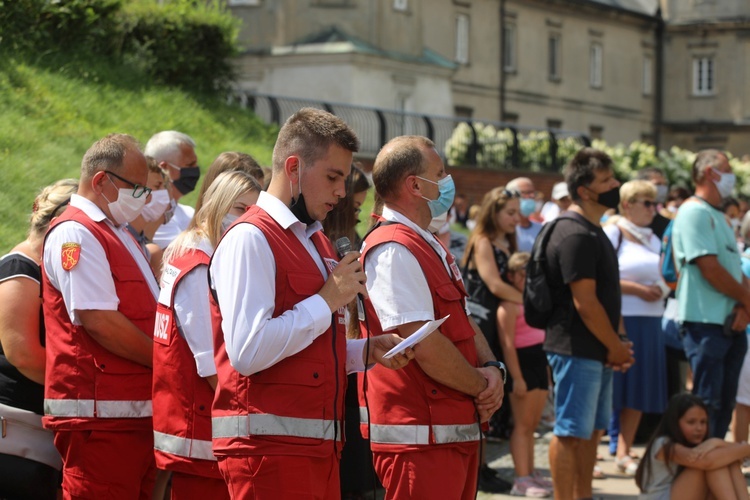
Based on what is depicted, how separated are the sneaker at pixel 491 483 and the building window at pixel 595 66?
47.2m

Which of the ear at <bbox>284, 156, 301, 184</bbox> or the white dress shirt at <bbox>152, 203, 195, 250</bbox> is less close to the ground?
the ear at <bbox>284, 156, 301, 184</bbox>

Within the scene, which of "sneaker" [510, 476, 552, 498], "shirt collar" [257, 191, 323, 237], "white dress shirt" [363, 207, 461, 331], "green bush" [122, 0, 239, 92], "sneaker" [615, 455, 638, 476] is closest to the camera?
"shirt collar" [257, 191, 323, 237]

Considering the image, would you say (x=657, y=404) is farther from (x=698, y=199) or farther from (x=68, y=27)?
(x=68, y=27)

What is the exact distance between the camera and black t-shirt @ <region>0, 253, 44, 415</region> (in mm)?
5965

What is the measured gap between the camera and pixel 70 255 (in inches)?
218

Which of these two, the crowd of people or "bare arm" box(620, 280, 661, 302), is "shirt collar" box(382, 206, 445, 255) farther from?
"bare arm" box(620, 280, 661, 302)

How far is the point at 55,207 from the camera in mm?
6238

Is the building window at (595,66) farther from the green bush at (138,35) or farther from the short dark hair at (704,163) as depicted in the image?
the short dark hair at (704,163)

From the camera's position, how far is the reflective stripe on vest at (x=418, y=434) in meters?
5.41

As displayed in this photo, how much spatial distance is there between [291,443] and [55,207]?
241 centimetres

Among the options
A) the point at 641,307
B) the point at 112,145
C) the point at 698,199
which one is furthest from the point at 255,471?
the point at 641,307

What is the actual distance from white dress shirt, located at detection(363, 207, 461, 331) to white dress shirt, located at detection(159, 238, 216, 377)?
0.73 metres

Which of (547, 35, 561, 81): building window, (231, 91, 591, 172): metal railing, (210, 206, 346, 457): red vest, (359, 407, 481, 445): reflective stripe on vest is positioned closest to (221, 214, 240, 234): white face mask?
(210, 206, 346, 457): red vest

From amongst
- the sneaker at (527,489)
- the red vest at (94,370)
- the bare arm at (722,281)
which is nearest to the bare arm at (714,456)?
the bare arm at (722,281)
